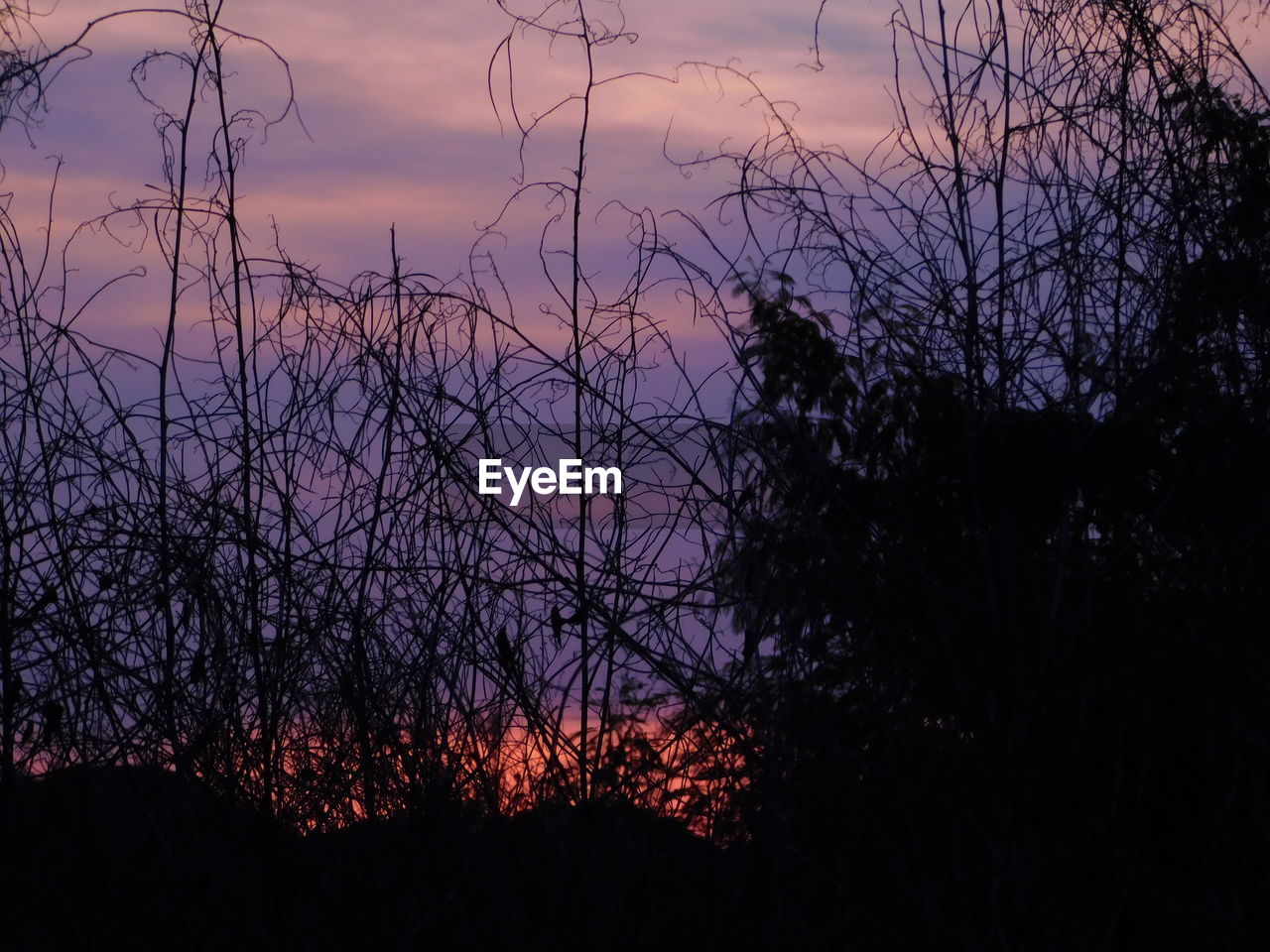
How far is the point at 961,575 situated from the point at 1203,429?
733 mm

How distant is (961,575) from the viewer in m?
3.12

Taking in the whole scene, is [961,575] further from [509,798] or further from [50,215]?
[50,215]

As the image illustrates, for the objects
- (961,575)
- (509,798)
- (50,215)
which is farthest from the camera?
(50,215)

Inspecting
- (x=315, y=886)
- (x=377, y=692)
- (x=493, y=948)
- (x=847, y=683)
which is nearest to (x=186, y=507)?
(x=377, y=692)

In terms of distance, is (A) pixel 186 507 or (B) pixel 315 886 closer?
(B) pixel 315 886

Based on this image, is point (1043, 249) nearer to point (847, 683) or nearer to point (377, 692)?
point (847, 683)

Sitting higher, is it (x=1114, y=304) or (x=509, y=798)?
(x=1114, y=304)

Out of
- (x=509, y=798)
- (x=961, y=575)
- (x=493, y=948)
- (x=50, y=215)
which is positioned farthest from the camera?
(x=50, y=215)

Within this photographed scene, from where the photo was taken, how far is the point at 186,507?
126 inches

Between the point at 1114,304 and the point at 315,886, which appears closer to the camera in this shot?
the point at 315,886

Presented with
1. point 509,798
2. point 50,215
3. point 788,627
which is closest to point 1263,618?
point 788,627

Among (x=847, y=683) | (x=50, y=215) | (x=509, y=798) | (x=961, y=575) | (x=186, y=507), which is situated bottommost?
(x=509, y=798)

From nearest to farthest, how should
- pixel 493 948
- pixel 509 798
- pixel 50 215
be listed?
pixel 493 948 → pixel 509 798 → pixel 50 215

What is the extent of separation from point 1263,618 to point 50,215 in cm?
315
